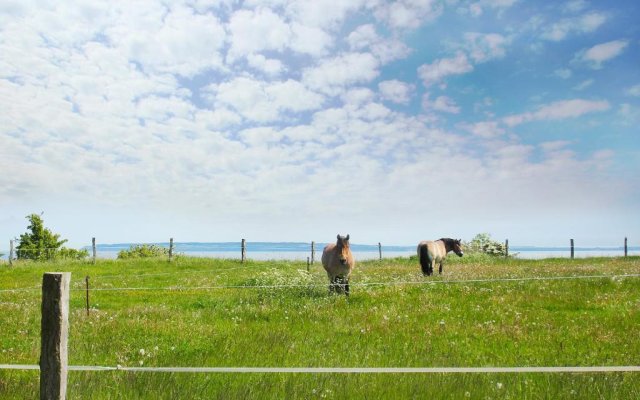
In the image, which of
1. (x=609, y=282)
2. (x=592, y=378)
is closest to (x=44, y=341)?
(x=592, y=378)

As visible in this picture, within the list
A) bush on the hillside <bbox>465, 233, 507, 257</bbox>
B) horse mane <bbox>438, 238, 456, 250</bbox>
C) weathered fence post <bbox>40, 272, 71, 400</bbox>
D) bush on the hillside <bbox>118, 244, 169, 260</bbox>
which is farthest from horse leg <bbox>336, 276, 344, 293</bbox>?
bush on the hillside <bbox>118, 244, 169, 260</bbox>

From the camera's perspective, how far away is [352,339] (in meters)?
10.5

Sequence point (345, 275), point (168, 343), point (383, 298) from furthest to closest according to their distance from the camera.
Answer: point (345, 275) < point (383, 298) < point (168, 343)

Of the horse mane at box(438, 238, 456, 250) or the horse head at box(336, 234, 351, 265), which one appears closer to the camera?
the horse head at box(336, 234, 351, 265)

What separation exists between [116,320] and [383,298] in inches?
336

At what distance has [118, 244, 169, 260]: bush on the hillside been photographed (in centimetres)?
7298

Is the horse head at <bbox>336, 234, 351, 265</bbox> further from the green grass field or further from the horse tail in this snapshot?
the horse tail

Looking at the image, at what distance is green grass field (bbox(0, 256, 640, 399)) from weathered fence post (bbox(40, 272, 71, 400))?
3.44 ft

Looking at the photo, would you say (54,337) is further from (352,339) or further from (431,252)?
(431,252)

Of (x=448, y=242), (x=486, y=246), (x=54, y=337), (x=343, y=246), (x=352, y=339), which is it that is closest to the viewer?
(x=54, y=337)

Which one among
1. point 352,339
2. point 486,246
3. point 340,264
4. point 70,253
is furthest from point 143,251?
point 352,339

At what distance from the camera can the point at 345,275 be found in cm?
1808

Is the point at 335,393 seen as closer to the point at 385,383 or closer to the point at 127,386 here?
the point at 385,383

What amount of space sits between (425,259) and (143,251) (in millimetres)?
60340
